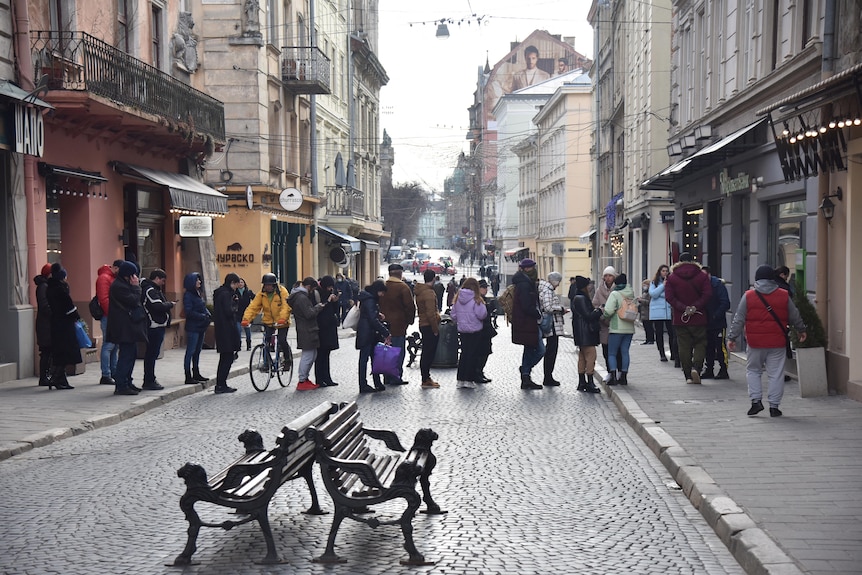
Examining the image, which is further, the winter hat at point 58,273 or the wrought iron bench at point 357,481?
the winter hat at point 58,273

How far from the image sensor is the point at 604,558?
20.7ft

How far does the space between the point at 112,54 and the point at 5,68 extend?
8.76 feet

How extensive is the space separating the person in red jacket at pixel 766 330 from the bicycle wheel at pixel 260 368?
7.30 meters

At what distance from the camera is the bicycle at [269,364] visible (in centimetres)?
1568

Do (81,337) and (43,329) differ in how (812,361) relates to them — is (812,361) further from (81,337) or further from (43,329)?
A: (43,329)

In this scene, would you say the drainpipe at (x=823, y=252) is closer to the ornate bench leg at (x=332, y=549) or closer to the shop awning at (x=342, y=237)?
the ornate bench leg at (x=332, y=549)

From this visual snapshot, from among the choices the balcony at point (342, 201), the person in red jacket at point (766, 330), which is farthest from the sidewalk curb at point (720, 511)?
the balcony at point (342, 201)

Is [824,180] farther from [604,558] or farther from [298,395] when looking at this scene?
[604,558]

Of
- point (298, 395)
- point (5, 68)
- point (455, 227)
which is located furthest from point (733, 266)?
point (455, 227)

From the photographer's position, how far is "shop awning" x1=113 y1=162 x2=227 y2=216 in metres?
20.7

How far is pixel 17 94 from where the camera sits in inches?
591

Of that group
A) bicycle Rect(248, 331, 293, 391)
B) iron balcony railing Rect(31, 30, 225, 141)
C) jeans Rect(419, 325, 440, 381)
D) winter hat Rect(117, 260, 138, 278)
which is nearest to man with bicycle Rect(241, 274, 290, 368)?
bicycle Rect(248, 331, 293, 391)

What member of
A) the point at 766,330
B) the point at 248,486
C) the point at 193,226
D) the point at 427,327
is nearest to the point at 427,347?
the point at 427,327

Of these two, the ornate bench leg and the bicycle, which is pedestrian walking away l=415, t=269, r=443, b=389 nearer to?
the bicycle
